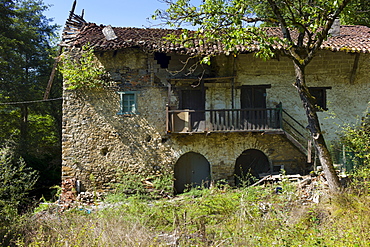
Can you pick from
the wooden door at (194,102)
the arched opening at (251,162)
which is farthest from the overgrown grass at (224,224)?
the wooden door at (194,102)

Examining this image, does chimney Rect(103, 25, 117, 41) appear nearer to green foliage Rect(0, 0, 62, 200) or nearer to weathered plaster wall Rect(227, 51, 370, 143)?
weathered plaster wall Rect(227, 51, 370, 143)

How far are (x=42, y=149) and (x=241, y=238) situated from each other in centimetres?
1488

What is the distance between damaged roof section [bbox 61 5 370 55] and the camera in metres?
10.8

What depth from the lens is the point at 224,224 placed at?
6.68 meters

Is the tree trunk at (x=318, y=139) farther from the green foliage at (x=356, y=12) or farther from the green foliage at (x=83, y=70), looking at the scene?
the green foliage at (x=83, y=70)

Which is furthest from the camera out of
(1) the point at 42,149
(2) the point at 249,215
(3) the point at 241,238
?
(1) the point at 42,149

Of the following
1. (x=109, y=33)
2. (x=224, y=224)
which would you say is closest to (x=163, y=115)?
A: (x=109, y=33)

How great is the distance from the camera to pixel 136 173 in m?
11.6

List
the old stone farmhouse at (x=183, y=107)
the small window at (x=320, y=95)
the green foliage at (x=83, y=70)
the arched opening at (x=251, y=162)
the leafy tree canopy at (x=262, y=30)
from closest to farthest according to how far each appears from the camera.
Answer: the leafy tree canopy at (x=262, y=30), the green foliage at (x=83, y=70), the old stone farmhouse at (x=183, y=107), the small window at (x=320, y=95), the arched opening at (x=251, y=162)

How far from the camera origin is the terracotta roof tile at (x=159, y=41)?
35.3ft

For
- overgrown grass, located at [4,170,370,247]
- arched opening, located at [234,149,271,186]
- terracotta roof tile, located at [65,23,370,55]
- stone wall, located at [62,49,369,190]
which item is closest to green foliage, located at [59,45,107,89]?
stone wall, located at [62,49,369,190]

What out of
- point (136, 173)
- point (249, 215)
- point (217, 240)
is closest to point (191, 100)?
point (136, 173)

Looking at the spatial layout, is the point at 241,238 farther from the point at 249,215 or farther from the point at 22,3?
the point at 22,3

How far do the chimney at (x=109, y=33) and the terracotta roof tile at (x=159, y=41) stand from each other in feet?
0.48
